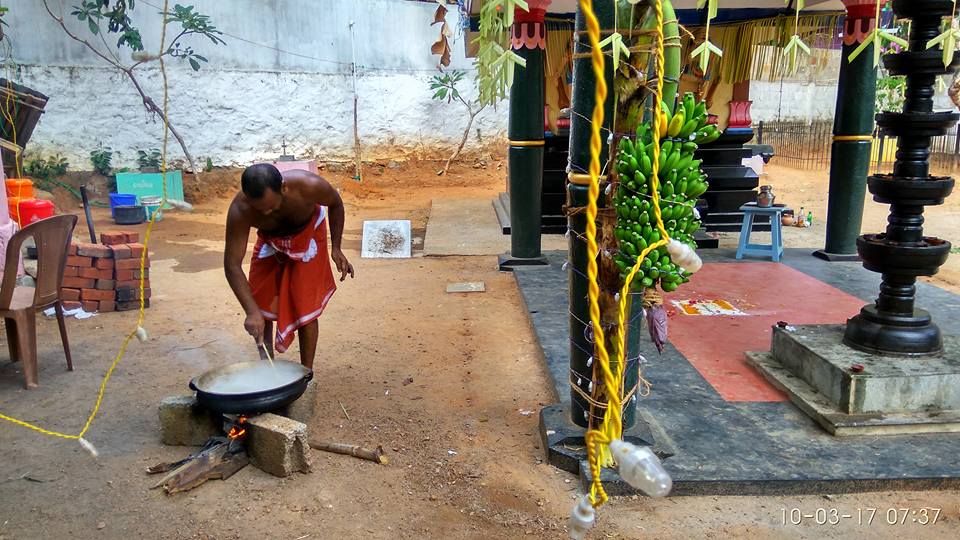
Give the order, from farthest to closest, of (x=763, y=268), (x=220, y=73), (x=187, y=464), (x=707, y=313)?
1. (x=220, y=73)
2. (x=763, y=268)
3. (x=707, y=313)
4. (x=187, y=464)

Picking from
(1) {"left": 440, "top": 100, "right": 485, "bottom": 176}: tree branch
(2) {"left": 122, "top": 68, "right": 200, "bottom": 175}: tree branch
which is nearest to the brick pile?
(2) {"left": 122, "top": 68, "right": 200, "bottom": 175}: tree branch

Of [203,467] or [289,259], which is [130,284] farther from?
[203,467]

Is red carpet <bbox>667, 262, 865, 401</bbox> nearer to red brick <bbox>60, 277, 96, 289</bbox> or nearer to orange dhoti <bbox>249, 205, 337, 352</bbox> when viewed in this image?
orange dhoti <bbox>249, 205, 337, 352</bbox>

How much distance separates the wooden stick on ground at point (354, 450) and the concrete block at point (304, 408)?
348 millimetres

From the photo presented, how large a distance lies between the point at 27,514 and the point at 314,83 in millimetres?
12298

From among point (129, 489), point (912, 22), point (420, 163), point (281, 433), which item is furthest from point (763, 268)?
point (420, 163)

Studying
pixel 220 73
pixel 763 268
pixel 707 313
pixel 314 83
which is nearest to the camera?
pixel 707 313

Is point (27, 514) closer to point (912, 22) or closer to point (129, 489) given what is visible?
A: point (129, 489)

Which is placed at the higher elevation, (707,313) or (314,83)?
(314,83)

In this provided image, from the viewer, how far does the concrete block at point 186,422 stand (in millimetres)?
3373

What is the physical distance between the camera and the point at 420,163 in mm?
15570

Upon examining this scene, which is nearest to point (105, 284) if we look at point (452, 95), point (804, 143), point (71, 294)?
point (71, 294)

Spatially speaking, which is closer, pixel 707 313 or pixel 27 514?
pixel 27 514

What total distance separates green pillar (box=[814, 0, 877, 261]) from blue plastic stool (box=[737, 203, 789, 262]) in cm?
54
